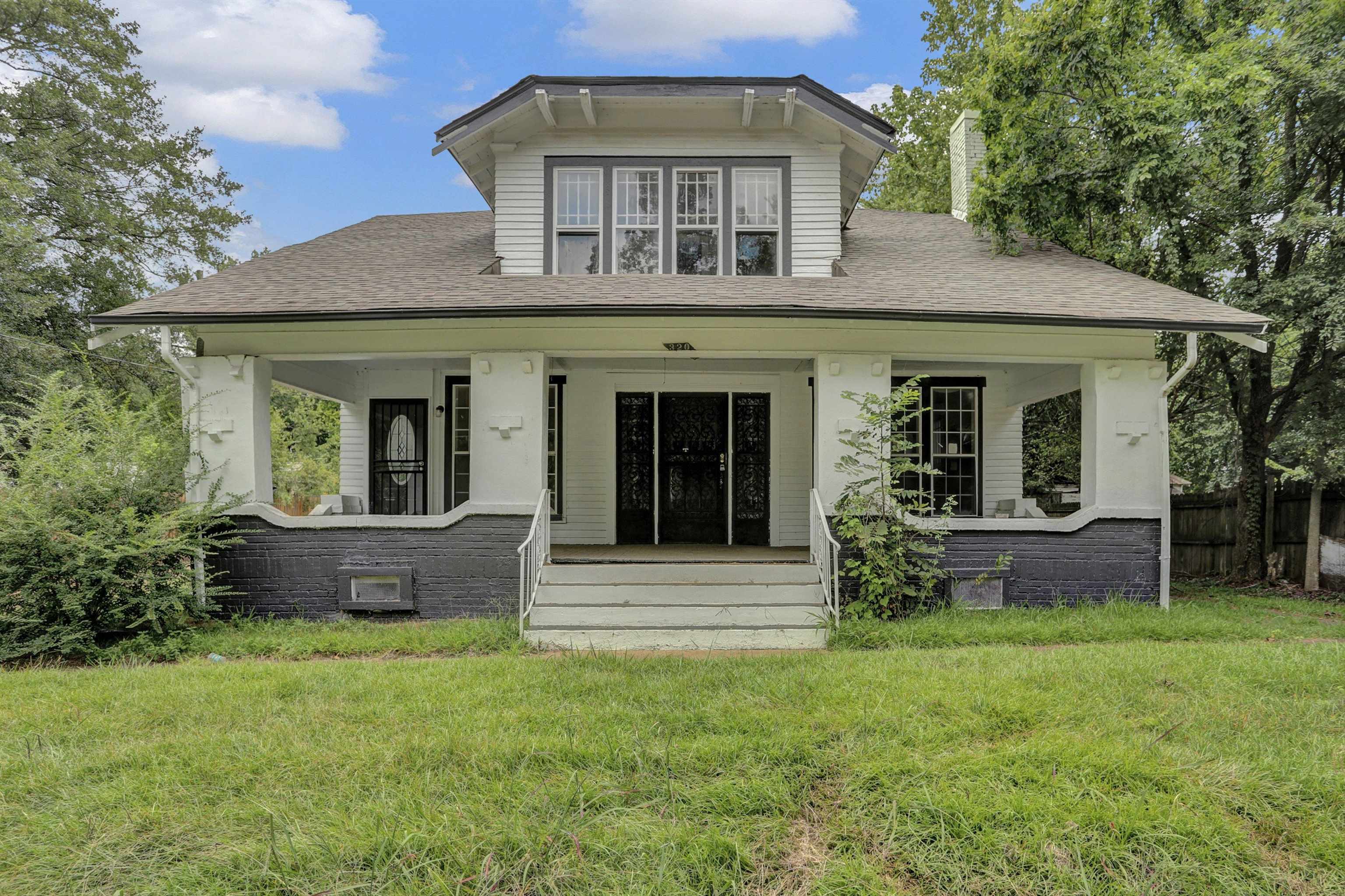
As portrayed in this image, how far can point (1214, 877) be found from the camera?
9.66 feet

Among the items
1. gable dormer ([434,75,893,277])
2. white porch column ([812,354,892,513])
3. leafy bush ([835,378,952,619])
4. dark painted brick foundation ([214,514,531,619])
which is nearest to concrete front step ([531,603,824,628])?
leafy bush ([835,378,952,619])

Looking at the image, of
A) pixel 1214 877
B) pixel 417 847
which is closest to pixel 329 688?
pixel 417 847

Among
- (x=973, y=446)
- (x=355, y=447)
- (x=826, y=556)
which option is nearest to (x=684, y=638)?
(x=826, y=556)

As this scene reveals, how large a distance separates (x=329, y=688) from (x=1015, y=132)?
31.6 ft

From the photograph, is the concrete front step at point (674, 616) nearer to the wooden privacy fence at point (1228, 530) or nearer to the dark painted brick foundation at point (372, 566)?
the dark painted brick foundation at point (372, 566)

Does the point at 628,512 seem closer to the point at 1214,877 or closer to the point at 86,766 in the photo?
the point at 86,766

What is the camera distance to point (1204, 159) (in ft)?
27.9

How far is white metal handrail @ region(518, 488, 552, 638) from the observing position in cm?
699

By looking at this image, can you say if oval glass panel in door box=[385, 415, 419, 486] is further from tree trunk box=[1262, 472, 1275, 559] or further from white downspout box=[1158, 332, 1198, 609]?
tree trunk box=[1262, 472, 1275, 559]

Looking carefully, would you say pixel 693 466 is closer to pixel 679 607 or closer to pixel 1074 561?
pixel 679 607

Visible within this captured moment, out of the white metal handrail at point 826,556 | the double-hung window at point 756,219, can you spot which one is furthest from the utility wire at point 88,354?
the white metal handrail at point 826,556

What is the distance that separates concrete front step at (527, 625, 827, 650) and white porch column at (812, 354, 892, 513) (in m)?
1.48

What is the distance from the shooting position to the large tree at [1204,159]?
8422mm

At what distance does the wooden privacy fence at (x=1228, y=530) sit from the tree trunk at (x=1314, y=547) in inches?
4.5
